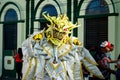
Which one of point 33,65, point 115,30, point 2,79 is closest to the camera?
point 33,65

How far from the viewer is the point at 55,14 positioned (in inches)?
581

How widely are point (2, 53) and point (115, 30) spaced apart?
21.8 ft

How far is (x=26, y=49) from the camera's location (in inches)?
304

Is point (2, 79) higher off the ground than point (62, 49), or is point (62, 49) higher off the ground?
point (62, 49)

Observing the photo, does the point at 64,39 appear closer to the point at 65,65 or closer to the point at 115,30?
the point at 65,65

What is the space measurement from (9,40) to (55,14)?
127 inches

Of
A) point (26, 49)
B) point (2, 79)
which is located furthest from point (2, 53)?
point (26, 49)

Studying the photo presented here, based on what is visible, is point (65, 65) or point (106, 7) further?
point (106, 7)

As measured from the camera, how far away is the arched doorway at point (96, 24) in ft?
41.8

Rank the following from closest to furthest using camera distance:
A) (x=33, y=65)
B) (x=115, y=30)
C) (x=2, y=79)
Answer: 1. (x=33, y=65)
2. (x=115, y=30)
3. (x=2, y=79)

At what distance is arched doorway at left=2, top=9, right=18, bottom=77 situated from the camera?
54.4 feet

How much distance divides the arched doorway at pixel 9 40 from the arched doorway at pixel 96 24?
4195 mm

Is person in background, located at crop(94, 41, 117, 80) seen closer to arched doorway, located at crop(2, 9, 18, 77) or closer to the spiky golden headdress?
the spiky golden headdress

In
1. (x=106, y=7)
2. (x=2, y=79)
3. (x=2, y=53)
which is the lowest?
(x=2, y=79)
